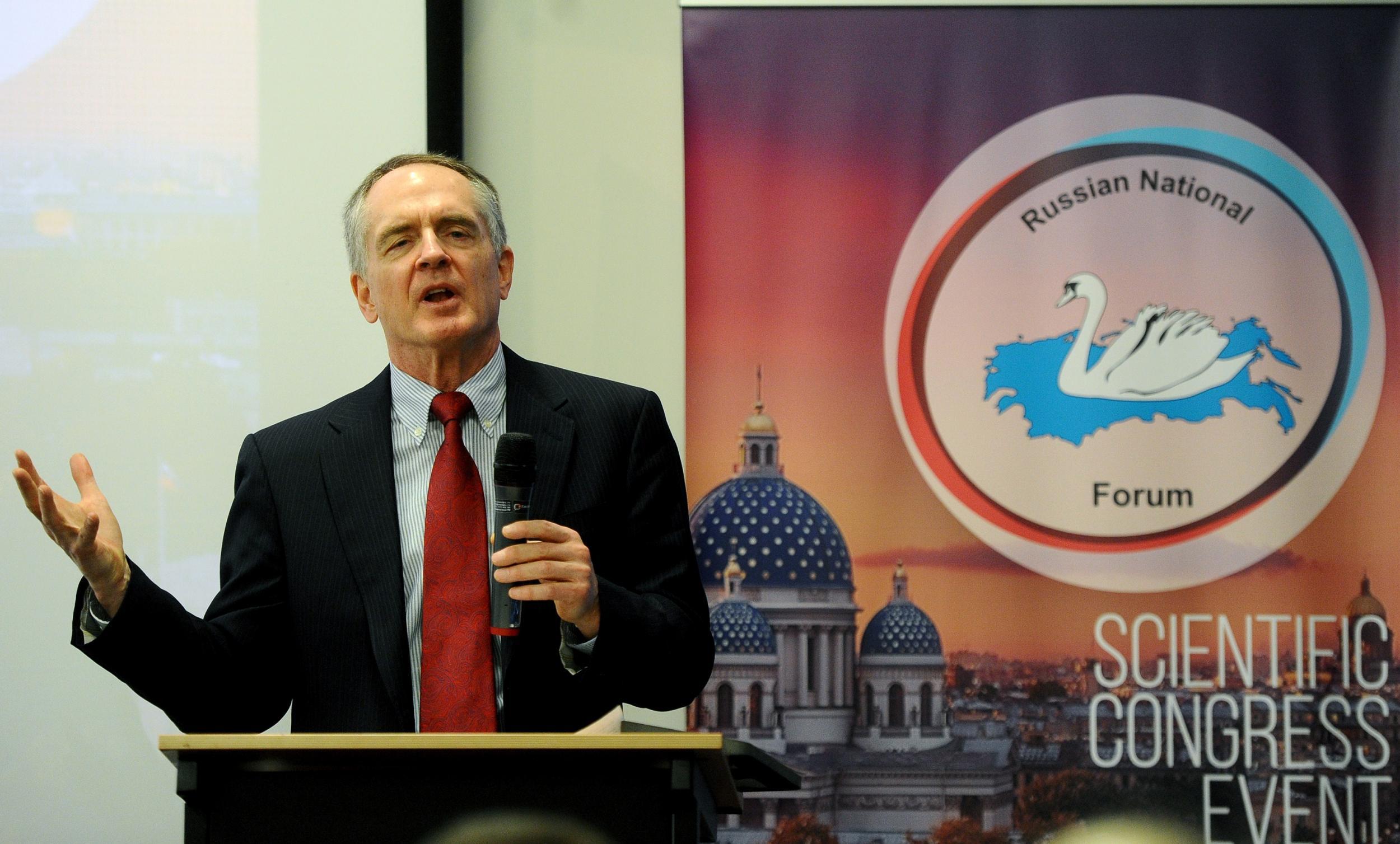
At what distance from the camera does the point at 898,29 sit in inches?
150

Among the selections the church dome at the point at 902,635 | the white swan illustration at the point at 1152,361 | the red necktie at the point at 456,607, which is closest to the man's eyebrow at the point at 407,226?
the red necktie at the point at 456,607

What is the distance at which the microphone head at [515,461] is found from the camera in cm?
156

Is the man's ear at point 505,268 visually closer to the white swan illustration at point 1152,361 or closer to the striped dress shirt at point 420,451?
the striped dress shirt at point 420,451

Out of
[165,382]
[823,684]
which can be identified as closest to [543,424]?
[165,382]

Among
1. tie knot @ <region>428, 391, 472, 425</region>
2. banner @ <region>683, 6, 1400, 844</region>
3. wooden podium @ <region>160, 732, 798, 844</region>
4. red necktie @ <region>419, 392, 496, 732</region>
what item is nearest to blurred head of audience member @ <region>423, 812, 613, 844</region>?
wooden podium @ <region>160, 732, 798, 844</region>

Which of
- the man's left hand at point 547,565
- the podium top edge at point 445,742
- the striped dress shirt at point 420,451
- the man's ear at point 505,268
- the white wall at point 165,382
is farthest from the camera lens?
the white wall at point 165,382

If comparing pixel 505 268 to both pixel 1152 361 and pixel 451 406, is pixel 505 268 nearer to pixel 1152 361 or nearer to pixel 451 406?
pixel 451 406

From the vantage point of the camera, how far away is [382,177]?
7.12 feet

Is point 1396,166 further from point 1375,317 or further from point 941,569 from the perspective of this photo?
point 941,569

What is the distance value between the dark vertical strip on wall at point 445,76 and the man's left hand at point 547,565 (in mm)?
2224

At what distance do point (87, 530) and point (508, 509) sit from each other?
497mm

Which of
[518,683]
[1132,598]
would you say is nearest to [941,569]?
[1132,598]

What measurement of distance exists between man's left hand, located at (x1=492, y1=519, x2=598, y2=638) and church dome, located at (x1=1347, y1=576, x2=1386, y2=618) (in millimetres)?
2799

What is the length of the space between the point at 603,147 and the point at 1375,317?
2.20 meters
